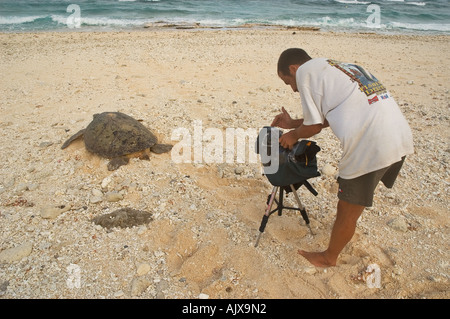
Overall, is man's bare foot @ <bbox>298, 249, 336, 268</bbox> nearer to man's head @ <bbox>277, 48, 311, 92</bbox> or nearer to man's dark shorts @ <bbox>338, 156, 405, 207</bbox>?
man's dark shorts @ <bbox>338, 156, 405, 207</bbox>

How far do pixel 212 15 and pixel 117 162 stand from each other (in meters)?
15.7

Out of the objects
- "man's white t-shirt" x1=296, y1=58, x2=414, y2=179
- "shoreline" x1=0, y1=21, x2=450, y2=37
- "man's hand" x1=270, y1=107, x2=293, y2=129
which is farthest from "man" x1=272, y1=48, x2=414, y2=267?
"shoreline" x1=0, y1=21, x2=450, y2=37

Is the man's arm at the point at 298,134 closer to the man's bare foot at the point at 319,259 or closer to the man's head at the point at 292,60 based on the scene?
the man's head at the point at 292,60

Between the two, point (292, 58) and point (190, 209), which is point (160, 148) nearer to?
point (190, 209)

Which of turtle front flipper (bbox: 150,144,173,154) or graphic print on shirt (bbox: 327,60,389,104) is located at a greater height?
graphic print on shirt (bbox: 327,60,389,104)

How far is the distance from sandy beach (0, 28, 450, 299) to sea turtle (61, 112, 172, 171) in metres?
0.17

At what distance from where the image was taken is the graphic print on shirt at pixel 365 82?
6.25ft

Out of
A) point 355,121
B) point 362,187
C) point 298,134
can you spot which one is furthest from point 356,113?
point 362,187

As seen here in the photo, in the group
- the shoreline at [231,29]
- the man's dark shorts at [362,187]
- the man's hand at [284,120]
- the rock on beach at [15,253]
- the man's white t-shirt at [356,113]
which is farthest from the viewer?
the shoreline at [231,29]

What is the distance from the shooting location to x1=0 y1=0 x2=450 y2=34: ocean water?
15.1 metres

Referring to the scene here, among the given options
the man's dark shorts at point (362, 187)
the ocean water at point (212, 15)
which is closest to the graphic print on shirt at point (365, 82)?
the man's dark shorts at point (362, 187)

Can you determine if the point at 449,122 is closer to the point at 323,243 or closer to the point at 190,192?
the point at 323,243

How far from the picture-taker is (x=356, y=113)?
1891 millimetres

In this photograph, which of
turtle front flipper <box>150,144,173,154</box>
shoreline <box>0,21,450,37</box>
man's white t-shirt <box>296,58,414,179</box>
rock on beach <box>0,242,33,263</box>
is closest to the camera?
man's white t-shirt <box>296,58,414,179</box>
